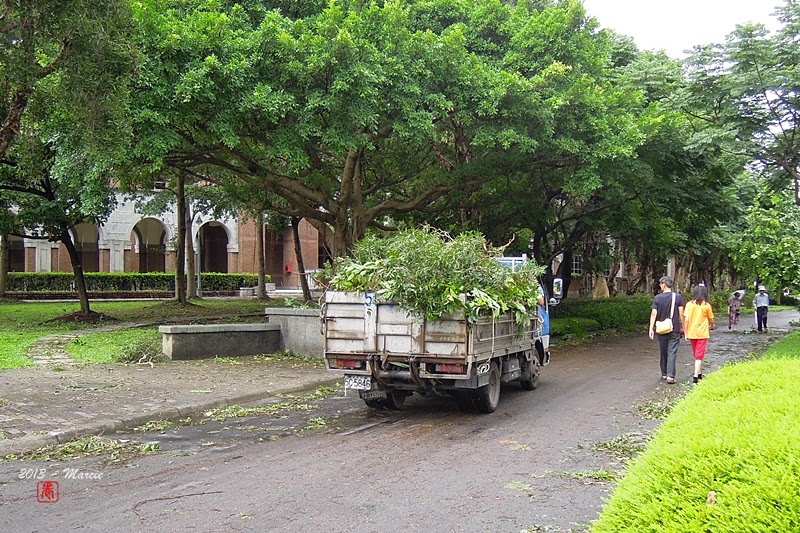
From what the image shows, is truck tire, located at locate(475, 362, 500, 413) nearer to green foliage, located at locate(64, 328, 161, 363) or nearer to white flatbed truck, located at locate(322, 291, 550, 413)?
white flatbed truck, located at locate(322, 291, 550, 413)

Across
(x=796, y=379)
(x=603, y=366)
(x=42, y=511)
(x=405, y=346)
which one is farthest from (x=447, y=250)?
(x=603, y=366)

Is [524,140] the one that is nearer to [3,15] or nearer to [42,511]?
[3,15]

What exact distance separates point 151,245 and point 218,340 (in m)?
34.5

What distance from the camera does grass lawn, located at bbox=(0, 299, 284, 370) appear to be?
52.6 ft

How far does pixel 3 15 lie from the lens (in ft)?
30.0

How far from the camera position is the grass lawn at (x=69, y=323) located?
16.0 meters

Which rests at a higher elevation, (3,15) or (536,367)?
(3,15)

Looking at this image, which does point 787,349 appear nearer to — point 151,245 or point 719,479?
point 719,479

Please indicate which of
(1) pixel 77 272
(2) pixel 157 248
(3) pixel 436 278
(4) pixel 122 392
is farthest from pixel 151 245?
(3) pixel 436 278

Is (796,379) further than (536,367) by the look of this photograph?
No

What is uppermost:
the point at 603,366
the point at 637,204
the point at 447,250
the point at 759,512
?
the point at 637,204

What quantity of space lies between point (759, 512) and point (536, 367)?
962 centimetres

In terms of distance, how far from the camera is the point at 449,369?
30.4ft

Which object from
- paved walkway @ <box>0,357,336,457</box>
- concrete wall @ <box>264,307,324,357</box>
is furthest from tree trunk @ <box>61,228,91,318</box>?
paved walkway @ <box>0,357,336,457</box>
